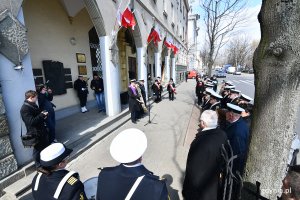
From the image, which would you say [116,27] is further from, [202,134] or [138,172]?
[138,172]

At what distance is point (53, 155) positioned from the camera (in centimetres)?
178

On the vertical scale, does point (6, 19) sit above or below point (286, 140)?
above

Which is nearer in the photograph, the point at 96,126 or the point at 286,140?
the point at 286,140

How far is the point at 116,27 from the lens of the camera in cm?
730

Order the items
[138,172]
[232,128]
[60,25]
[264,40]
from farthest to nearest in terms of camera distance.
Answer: [60,25], [232,128], [264,40], [138,172]

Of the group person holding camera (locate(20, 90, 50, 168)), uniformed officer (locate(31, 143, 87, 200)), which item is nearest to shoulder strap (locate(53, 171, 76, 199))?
uniformed officer (locate(31, 143, 87, 200))

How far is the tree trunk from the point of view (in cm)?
150

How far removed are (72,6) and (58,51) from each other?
1.93 m

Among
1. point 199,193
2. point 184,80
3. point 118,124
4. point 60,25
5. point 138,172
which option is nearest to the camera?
point 138,172

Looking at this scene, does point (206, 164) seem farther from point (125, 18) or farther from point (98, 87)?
point (125, 18)

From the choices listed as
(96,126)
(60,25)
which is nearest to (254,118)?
(96,126)

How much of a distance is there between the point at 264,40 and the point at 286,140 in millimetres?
956

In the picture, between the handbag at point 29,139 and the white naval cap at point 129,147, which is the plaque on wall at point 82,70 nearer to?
the handbag at point 29,139

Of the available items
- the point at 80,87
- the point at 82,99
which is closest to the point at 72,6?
the point at 80,87
